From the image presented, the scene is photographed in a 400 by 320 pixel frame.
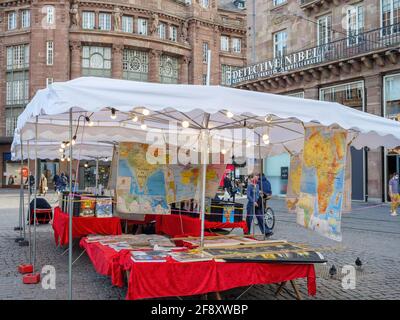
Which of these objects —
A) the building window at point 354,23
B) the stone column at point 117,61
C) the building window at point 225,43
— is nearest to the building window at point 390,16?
the building window at point 354,23

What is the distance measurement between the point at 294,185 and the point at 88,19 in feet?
155

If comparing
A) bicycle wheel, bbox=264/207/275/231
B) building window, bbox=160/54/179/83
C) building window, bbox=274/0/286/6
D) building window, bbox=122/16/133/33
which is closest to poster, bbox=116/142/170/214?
bicycle wheel, bbox=264/207/275/231

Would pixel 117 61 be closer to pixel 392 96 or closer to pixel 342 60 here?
pixel 342 60

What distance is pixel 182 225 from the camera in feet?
35.2

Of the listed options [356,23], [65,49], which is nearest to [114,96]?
[356,23]

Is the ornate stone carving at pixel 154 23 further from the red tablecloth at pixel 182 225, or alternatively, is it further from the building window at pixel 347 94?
the red tablecloth at pixel 182 225

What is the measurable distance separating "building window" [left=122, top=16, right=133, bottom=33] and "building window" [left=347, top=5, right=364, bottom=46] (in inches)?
1187

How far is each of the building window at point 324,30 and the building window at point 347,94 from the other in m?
3.07

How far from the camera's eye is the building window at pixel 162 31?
53.2 metres

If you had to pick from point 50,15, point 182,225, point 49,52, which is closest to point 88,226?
point 182,225

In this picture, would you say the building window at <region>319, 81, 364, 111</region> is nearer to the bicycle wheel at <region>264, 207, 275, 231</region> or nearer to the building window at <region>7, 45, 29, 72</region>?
the bicycle wheel at <region>264, 207, 275, 231</region>

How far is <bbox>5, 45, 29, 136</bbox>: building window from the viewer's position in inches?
1970
